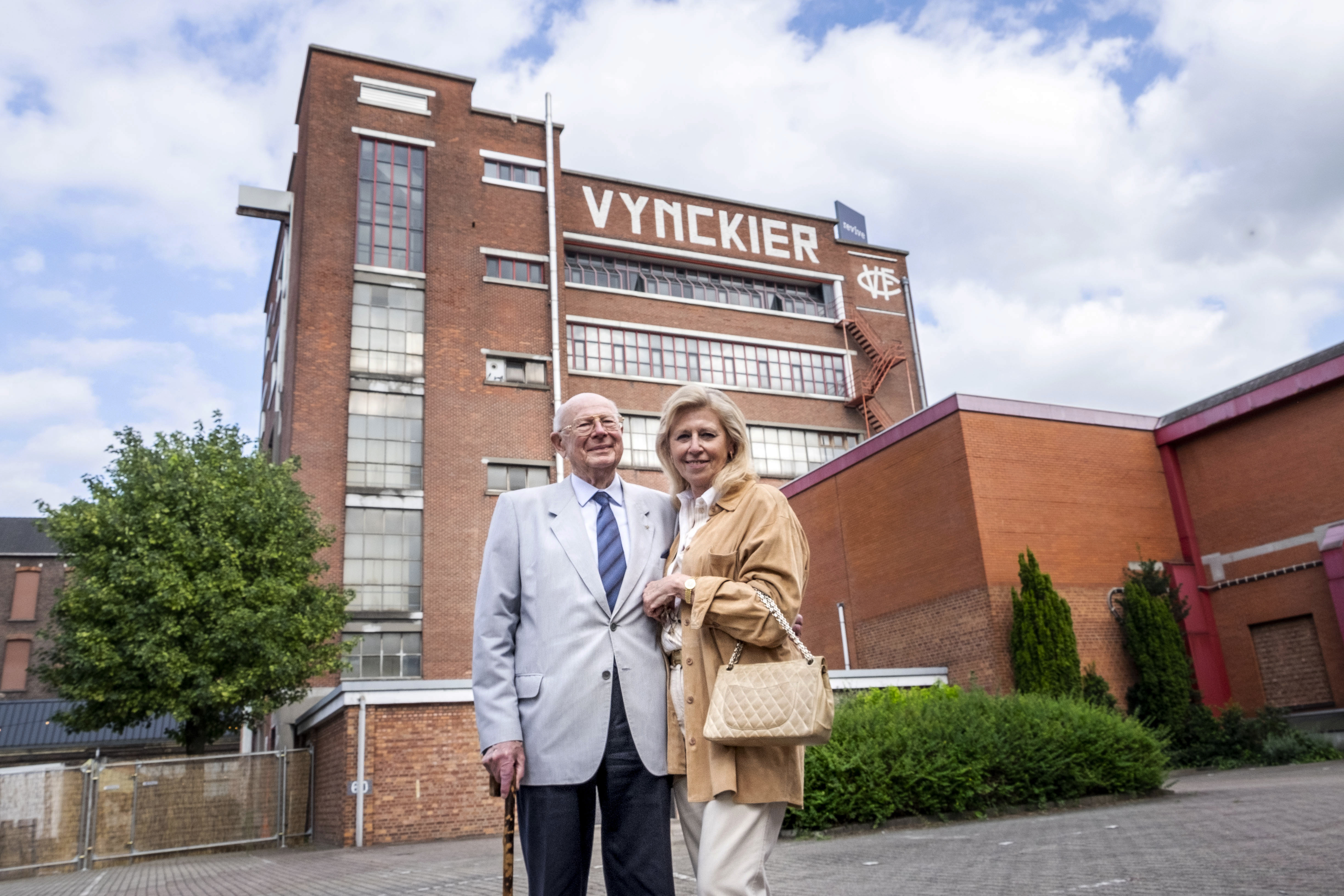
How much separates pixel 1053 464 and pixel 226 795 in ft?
54.9

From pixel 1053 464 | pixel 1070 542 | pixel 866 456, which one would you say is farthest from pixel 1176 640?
pixel 866 456

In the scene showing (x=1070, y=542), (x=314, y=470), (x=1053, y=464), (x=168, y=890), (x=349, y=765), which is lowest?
(x=168, y=890)

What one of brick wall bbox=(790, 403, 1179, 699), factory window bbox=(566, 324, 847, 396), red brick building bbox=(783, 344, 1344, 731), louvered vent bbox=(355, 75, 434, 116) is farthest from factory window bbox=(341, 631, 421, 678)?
louvered vent bbox=(355, 75, 434, 116)

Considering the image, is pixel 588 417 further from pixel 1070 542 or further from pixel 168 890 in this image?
pixel 1070 542

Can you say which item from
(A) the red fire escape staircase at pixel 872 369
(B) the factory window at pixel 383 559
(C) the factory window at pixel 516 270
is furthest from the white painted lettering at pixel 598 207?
(B) the factory window at pixel 383 559

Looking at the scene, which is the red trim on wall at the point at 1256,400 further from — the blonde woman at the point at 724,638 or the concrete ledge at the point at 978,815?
the blonde woman at the point at 724,638

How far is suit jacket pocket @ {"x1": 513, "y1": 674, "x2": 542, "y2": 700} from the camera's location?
110 inches

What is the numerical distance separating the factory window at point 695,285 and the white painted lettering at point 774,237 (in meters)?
1.19

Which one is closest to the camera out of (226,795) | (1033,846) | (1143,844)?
(1143,844)

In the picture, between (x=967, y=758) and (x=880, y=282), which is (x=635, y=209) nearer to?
(x=880, y=282)

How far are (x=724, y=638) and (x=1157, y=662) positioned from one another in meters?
17.7

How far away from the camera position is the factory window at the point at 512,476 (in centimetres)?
2952

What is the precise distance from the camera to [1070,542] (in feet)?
61.5

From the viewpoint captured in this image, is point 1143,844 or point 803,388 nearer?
point 1143,844
